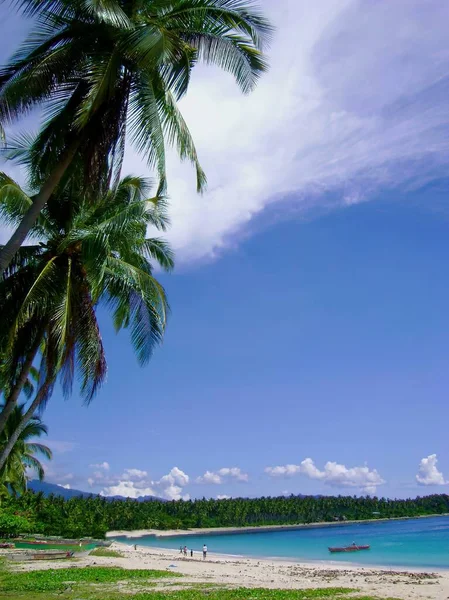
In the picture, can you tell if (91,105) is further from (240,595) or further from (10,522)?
(10,522)

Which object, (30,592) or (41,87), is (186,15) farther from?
(30,592)

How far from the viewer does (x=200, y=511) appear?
11169 centimetres

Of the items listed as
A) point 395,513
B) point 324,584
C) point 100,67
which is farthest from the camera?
point 395,513

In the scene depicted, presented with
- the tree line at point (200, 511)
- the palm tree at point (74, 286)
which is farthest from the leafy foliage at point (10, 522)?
the palm tree at point (74, 286)

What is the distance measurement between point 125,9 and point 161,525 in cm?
10372

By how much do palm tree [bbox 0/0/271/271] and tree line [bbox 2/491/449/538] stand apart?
104 feet

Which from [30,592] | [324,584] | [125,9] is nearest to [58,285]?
[125,9]

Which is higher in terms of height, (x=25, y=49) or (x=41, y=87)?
(x=25, y=49)

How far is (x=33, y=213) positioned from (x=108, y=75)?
2349 mm

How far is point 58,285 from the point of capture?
1109 centimetres

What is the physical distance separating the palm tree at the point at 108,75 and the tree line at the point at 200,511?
1249 inches

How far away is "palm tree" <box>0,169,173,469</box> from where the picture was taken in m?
10.6

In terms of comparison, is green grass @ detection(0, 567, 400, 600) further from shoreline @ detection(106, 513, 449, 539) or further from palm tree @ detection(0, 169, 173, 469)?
shoreline @ detection(106, 513, 449, 539)

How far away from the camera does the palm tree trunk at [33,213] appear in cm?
779
